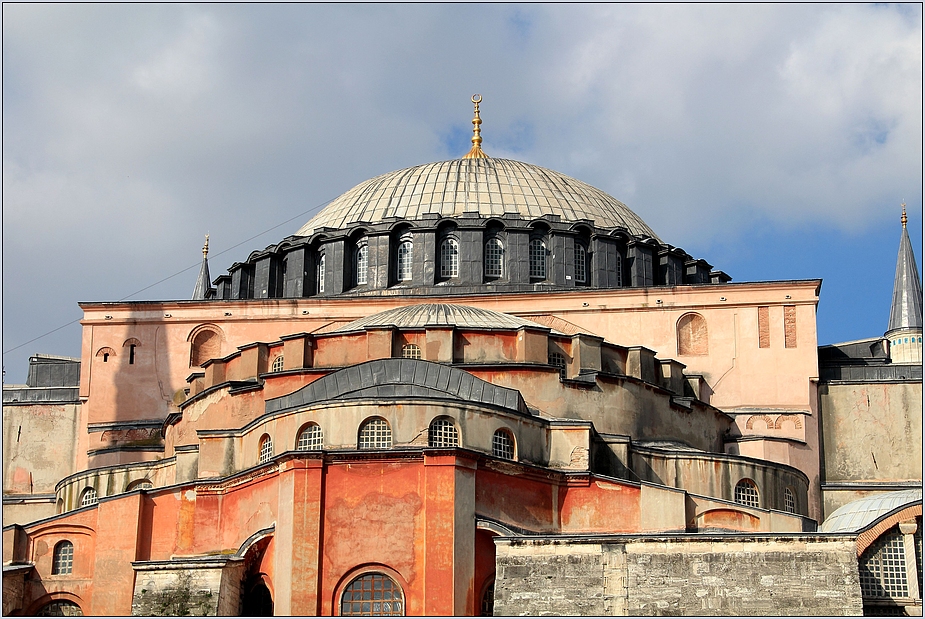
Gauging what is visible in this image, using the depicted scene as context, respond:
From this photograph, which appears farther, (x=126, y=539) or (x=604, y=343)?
(x=604, y=343)

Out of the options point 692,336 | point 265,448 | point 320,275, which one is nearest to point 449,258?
point 320,275

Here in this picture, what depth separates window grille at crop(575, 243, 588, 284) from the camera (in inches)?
2046

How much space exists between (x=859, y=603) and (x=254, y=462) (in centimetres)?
1369

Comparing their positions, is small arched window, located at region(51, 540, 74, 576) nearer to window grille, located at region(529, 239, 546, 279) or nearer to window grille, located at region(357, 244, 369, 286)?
window grille, located at region(357, 244, 369, 286)

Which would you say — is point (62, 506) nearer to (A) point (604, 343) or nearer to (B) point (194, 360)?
(B) point (194, 360)

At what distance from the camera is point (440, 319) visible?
4306cm

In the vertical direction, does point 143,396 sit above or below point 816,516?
above

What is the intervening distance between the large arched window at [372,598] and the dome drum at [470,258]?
60.2 feet

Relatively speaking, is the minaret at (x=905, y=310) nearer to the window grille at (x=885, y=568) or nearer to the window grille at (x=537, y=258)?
the window grille at (x=537, y=258)

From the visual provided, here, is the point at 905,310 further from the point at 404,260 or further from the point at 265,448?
the point at 265,448

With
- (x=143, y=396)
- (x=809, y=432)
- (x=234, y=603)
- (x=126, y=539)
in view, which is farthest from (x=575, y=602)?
(x=143, y=396)

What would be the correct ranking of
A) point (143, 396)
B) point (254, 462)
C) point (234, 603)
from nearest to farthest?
point (234, 603) < point (254, 462) < point (143, 396)

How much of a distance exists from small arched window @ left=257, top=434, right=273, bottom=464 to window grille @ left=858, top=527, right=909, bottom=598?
43.5ft

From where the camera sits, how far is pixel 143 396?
48.7 meters
